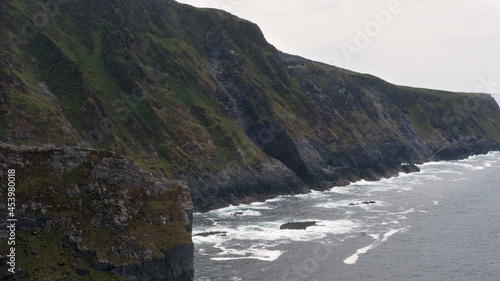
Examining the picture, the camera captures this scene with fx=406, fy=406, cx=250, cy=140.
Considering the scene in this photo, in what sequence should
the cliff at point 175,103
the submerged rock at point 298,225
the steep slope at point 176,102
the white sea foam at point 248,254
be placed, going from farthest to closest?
the steep slope at point 176,102 → the cliff at point 175,103 → the submerged rock at point 298,225 → the white sea foam at point 248,254

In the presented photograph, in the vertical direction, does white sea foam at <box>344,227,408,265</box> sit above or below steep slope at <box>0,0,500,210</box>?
below

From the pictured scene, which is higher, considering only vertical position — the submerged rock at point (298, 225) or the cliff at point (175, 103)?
the cliff at point (175, 103)

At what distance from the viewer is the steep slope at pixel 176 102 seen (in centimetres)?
11088

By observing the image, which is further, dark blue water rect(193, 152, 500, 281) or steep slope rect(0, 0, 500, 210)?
steep slope rect(0, 0, 500, 210)

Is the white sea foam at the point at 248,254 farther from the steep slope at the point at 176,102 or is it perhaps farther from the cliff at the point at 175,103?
the steep slope at the point at 176,102

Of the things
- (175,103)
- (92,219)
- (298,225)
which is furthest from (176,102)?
(92,219)

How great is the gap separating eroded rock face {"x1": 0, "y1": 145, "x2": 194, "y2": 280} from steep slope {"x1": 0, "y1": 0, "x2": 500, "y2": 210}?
46.5 meters

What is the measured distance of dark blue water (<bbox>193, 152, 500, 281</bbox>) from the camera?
65375 millimetres

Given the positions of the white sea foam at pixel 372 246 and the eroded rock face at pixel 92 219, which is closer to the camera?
the eroded rock face at pixel 92 219

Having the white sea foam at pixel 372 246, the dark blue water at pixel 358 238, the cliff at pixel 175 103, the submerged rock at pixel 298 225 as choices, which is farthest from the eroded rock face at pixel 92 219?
the submerged rock at pixel 298 225

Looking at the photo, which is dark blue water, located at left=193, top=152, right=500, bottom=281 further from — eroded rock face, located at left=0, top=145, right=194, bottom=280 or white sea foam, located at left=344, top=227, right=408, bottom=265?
eroded rock face, located at left=0, top=145, right=194, bottom=280

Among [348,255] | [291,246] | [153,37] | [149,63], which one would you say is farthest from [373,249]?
[153,37]

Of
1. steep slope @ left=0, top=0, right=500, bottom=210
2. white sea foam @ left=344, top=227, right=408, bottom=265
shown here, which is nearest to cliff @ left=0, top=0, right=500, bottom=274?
steep slope @ left=0, top=0, right=500, bottom=210

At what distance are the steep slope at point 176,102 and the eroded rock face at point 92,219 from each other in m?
46.5
